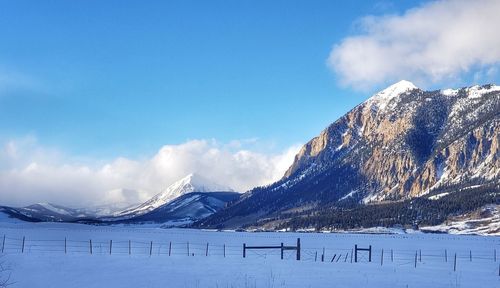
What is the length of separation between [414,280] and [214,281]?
46.1 ft

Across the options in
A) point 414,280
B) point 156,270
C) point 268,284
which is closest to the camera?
point 268,284

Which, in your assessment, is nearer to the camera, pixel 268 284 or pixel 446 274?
pixel 268 284

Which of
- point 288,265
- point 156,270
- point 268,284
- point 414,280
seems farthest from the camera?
point 288,265

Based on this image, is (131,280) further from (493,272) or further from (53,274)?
(493,272)

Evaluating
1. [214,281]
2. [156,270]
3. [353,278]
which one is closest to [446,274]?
[353,278]

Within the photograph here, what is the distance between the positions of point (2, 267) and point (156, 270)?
11134mm

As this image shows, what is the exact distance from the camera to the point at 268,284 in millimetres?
34062

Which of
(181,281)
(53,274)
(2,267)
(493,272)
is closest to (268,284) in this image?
(181,281)

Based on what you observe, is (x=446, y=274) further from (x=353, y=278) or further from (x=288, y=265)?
(x=288, y=265)

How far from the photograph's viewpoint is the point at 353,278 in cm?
3784

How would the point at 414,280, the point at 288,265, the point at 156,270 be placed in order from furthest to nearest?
the point at 288,265 → the point at 156,270 → the point at 414,280

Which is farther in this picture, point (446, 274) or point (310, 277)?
point (446, 274)

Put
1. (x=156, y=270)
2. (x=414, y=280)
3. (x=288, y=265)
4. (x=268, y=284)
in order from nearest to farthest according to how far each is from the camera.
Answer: (x=268, y=284) → (x=414, y=280) → (x=156, y=270) → (x=288, y=265)

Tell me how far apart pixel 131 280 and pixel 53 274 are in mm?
6447
